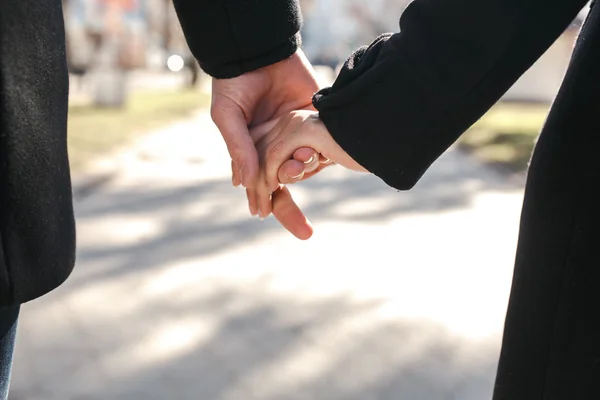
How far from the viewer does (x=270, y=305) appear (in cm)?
367

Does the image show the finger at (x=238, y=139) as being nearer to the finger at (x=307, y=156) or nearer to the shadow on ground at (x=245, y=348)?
the finger at (x=307, y=156)

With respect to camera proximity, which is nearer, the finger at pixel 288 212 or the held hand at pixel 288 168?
the held hand at pixel 288 168

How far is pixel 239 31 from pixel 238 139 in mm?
223

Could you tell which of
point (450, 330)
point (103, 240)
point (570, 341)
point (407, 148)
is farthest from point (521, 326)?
point (103, 240)

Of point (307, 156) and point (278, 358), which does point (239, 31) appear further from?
point (278, 358)

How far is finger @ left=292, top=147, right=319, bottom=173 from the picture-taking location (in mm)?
1332

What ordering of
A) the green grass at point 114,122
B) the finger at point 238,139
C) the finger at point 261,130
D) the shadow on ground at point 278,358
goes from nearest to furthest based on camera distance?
the finger at point 238,139 → the finger at point 261,130 → the shadow on ground at point 278,358 → the green grass at point 114,122

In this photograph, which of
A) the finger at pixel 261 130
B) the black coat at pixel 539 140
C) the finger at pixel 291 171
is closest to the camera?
the black coat at pixel 539 140

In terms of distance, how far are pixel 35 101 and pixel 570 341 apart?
0.73 meters

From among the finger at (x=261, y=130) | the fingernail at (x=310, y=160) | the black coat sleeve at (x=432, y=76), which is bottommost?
the finger at (x=261, y=130)

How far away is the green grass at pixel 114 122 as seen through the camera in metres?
8.52

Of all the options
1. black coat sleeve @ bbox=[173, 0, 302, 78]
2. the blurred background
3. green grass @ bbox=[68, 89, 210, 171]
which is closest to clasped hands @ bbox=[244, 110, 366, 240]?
black coat sleeve @ bbox=[173, 0, 302, 78]

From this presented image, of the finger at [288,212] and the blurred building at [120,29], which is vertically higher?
the finger at [288,212]

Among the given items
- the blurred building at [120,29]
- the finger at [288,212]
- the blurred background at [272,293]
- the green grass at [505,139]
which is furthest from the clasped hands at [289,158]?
the blurred building at [120,29]
